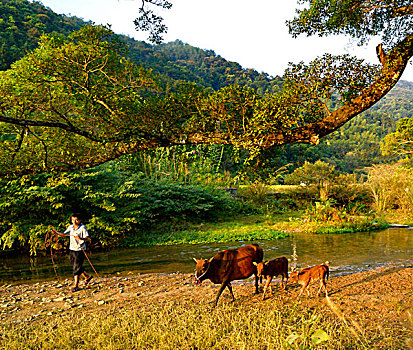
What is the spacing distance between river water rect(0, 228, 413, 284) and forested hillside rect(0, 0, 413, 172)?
3.25m

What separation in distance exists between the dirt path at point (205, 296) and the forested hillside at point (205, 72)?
9.95ft

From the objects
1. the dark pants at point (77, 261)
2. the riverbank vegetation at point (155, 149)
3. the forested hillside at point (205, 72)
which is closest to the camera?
the riverbank vegetation at point (155, 149)

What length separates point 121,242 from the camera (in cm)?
1320

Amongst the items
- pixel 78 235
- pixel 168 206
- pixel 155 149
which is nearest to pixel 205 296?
pixel 78 235

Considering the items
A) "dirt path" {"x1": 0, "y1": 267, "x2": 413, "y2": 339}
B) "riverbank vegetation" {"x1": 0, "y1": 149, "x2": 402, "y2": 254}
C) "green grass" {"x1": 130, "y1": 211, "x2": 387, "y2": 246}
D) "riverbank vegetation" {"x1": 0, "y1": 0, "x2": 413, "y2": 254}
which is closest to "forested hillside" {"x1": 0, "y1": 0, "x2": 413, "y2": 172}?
"riverbank vegetation" {"x1": 0, "y1": 0, "x2": 413, "y2": 254}

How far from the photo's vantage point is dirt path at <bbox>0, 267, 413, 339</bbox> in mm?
4793

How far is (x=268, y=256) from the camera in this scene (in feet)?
32.1

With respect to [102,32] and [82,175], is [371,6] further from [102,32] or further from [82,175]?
[82,175]

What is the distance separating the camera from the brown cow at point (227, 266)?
4.90 m

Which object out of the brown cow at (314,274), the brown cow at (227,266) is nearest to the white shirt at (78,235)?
the brown cow at (227,266)

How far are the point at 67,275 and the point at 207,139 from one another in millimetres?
5999

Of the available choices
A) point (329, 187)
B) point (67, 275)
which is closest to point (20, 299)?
point (67, 275)

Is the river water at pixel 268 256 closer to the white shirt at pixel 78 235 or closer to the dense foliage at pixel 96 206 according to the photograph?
the dense foliage at pixel 96 206

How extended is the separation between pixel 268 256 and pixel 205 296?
414 cm
